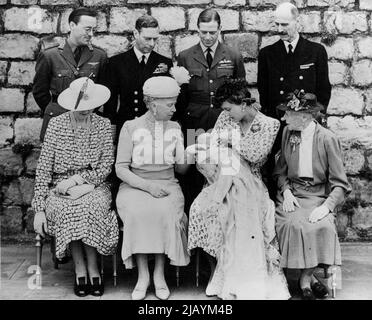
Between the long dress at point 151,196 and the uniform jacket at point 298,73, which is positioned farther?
the uniform jacket at point 298,73

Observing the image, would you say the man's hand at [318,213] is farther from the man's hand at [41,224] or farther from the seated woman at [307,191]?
the man's hand at [41,224]

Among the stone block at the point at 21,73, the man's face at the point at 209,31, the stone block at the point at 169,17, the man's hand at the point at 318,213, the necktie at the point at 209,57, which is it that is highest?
the stone block at the point at 169,17

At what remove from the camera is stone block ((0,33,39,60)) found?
7.12 m

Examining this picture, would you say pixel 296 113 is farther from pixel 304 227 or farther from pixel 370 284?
pixel 370 284

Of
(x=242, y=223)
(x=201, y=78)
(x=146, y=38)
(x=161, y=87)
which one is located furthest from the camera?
(x=201, y=78)

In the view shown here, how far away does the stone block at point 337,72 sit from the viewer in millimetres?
7129

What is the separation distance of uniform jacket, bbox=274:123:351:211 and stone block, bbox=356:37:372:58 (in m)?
1.64

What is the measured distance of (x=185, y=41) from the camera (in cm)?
707

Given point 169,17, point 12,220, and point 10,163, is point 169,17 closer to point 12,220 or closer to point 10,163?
point 10,163

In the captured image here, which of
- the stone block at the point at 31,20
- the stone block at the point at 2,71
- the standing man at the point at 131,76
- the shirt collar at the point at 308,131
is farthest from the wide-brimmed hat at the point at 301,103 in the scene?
the stone block at the point at 2,71

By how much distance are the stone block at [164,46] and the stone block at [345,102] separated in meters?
1.62

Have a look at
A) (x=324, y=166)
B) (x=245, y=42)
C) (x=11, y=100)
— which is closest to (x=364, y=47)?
(x=245, y=42)

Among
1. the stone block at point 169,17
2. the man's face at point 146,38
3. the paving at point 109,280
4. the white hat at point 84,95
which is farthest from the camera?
the stone block at point 169,17

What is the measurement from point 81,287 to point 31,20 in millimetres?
2796
